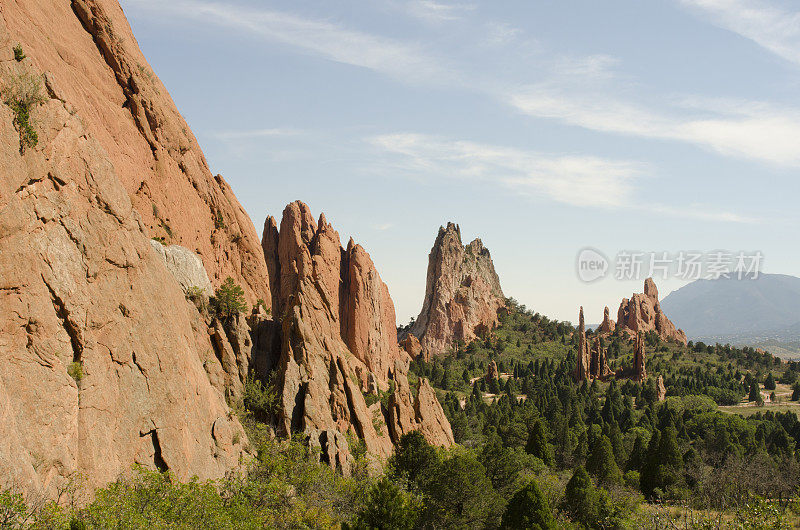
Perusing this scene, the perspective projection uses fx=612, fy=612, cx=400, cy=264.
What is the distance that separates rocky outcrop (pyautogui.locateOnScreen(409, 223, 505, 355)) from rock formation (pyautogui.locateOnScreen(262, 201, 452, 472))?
→ 74.6 metres

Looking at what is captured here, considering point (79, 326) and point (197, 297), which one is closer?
point (79, 326)

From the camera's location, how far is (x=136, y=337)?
1211 inches

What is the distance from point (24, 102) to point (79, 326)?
9.98 metres

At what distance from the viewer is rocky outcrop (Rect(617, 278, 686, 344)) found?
179 m

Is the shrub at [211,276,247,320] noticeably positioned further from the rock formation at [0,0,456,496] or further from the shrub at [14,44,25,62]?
the shrub at [14,44,25,62]

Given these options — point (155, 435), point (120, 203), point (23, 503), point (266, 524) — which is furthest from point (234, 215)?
point (23, 503)

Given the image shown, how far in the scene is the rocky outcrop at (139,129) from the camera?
125 ft

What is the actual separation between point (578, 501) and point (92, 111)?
47623 mm

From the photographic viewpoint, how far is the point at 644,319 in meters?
182

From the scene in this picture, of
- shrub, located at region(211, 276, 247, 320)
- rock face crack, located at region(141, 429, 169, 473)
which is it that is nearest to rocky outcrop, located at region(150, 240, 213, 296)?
shrub, located at region(211, 276, 247, 320)

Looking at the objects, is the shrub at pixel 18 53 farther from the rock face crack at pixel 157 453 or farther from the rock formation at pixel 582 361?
the rock formation at pixel 582 361

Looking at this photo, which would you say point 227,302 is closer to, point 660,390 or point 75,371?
point 75,371

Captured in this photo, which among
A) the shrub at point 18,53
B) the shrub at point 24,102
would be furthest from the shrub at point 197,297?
the shrub at point 18,53

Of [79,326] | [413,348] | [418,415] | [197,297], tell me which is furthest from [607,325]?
[79,326]
